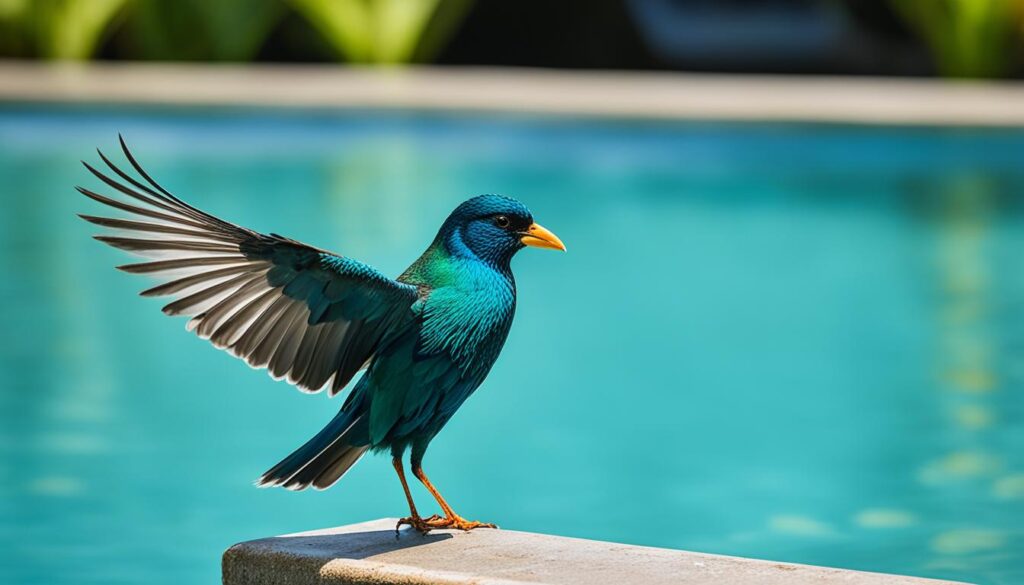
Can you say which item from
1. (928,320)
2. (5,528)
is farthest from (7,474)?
(928,320)

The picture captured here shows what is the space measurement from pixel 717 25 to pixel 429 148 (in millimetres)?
5295

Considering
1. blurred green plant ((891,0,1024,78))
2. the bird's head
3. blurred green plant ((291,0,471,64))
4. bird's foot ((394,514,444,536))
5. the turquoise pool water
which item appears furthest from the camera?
blurred green plant ((291,0,471,64))

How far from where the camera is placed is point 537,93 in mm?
12391

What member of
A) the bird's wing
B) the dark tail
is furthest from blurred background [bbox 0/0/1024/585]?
the bird's wing

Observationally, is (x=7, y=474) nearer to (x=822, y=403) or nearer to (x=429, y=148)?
(x=822, y=403)

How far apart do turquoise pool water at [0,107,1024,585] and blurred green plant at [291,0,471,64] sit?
286cm

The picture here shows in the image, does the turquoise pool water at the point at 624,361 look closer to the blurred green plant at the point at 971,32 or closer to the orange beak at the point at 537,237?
the orange beak at the point at 537,237

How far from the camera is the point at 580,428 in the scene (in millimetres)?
5527

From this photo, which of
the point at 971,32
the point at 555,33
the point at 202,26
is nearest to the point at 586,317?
the point at 971,32

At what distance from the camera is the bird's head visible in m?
2.73

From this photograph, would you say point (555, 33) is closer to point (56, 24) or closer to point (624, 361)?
point (56, 24)

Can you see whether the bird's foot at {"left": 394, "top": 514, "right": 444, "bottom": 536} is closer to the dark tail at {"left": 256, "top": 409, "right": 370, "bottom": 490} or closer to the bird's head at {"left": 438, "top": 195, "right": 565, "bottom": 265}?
the dark tail at {"left": 256, "top": 409, "right": 370, "bottom": 490}

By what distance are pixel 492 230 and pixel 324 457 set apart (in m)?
0.45

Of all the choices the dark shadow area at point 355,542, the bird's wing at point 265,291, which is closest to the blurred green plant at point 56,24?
the dark shadow area at point 355,542
